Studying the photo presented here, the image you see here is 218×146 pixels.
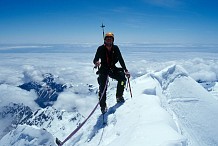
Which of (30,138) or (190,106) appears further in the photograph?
(30,138)

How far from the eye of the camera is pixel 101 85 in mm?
11258

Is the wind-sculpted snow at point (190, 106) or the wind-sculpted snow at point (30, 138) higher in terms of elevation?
the wind-sculpted snow at point (190, 106)

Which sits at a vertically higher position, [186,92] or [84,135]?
[186,92]

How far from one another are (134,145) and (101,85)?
215 inches

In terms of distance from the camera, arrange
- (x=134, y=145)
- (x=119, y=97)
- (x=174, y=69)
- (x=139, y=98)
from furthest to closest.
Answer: (x=174, y=69), (x=119, y=97), (x=139, y=98), (x=134, y=145)

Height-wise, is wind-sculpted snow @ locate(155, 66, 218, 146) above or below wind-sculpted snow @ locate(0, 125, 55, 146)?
above

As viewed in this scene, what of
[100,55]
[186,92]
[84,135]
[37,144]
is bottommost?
[37,144]

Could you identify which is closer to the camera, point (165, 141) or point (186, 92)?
point (165, 141)

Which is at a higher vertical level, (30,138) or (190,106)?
(190,106)

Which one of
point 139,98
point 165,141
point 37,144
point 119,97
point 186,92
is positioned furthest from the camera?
point 37,144

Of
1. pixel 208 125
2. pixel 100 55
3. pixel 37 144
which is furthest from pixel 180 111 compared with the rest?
pixel 37 144

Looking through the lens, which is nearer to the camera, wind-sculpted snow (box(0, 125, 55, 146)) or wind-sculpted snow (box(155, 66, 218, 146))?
wind-sculpted snow (box(155, 66, 218, 146))

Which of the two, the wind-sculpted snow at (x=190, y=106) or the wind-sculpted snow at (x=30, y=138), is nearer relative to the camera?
the wind-sculpted snow at (x=190, y=106)

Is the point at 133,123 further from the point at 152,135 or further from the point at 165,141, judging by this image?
the point at 165,141
